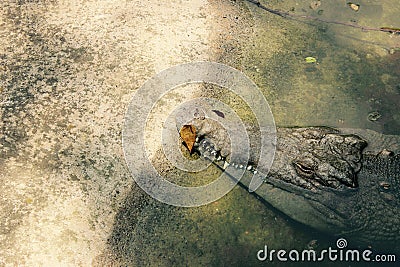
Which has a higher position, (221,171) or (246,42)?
(246,42)

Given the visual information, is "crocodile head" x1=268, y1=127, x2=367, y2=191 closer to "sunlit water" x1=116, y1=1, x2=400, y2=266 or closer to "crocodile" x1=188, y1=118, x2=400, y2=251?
"crocodile" x1=188, y1=118, x2=400, y2=251

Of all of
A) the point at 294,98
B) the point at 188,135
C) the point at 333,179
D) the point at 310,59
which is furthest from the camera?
the point at 310,59

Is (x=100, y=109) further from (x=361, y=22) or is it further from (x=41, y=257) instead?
(x=361, y=22)

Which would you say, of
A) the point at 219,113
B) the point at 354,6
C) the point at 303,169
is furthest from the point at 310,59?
the point at 303,169

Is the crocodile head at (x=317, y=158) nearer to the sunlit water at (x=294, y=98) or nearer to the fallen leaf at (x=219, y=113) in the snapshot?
the sunlit water at (x=294, y=98)

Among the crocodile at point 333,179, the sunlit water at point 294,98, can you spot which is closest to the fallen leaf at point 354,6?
the sunlit water at point 294,98

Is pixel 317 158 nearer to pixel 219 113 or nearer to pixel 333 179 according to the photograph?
pixel 333 179

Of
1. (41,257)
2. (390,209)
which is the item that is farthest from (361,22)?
(41,257)
